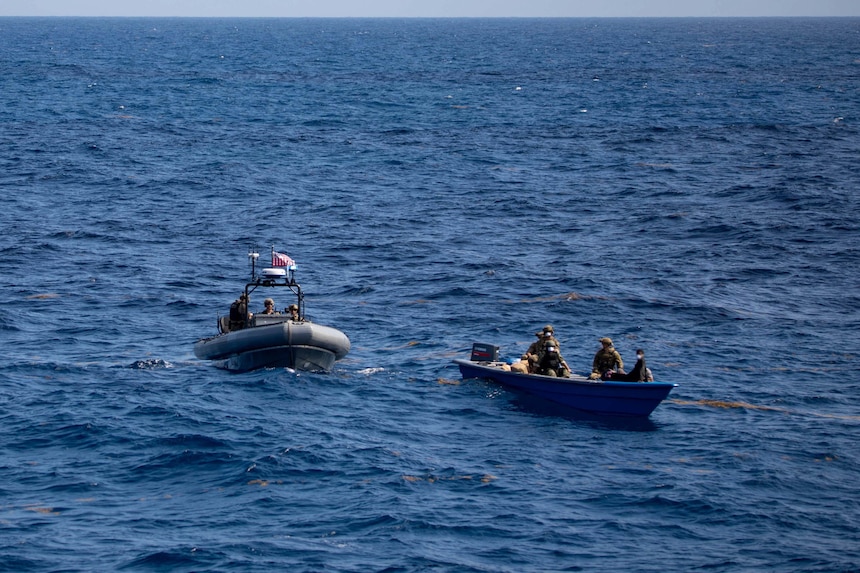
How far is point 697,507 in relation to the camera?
2355 cm

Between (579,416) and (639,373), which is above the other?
(639,373)

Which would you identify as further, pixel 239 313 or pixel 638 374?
pixel 239 313

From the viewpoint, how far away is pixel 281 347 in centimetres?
3117

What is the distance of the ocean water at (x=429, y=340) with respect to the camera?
885 inches

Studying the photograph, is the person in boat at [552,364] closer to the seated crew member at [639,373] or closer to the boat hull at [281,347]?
the seated crew member at [639,373]

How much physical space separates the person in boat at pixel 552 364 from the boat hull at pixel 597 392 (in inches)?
15.7

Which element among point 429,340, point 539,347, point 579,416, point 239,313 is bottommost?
point 579,416

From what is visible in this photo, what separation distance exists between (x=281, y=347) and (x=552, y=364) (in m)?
7.28

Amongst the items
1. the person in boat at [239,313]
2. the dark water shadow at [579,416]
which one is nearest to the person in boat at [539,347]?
the dark water shadow at [579,416]

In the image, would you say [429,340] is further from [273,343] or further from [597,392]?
[597,392]

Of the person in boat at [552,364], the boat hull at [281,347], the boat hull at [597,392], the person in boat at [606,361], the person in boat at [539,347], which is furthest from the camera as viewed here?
the boat hull at [281,347]

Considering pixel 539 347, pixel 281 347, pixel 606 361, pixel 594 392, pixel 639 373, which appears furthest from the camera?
pixel 281 347

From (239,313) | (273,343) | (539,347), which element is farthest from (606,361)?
(239,313)

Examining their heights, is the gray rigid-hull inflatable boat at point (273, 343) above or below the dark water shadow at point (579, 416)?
above
